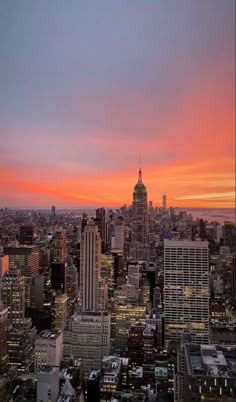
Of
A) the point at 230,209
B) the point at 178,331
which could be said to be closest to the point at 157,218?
the point at 230,209

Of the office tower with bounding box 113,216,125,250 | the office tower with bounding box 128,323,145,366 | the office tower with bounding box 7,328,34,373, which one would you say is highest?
the office tower with bounding box 113,216,125,250

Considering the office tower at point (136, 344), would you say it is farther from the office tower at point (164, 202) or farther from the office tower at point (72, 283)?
the office tower at point (164, 202)

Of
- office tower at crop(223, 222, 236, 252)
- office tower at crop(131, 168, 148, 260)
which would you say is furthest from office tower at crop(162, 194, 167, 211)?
office tower at crop(223, 222, 236, 252)

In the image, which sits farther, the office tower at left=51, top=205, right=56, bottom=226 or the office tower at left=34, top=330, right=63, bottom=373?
the office tower at left=34, top=330, right=63, bottom=373

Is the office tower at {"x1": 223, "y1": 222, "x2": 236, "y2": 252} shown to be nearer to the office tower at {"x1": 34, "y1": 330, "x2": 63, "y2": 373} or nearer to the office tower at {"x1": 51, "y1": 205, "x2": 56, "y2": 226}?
the office tower at {"x1": 51, "y1": 205, "x2": 56, "y2": 226}

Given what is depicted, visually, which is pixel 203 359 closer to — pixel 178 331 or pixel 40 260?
pixel 40 260

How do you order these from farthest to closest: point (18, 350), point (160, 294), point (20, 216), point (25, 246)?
point (160, 294), point (25, 246), point (18, 350), point (20, 216)
